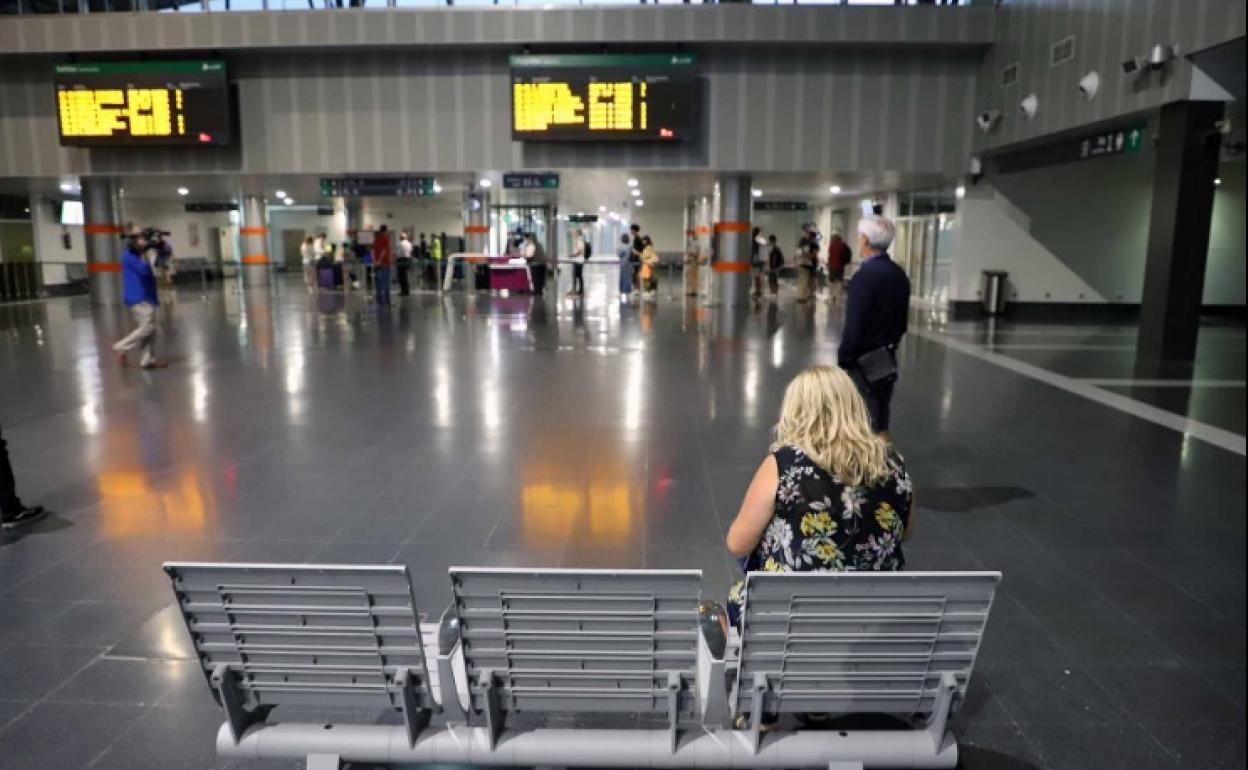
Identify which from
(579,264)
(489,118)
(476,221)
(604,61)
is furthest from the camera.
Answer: (476,221)

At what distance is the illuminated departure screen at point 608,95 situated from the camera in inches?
753

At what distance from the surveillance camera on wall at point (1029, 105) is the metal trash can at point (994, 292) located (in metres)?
4.46

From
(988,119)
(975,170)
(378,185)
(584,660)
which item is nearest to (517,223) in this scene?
(378,185)

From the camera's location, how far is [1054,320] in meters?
19.4

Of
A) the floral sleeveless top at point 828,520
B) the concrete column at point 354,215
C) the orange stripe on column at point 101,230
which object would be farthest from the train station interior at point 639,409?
the concrete column at point 354,215

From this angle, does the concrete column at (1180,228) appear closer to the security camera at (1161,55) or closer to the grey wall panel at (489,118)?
the security camera at (1161,55)

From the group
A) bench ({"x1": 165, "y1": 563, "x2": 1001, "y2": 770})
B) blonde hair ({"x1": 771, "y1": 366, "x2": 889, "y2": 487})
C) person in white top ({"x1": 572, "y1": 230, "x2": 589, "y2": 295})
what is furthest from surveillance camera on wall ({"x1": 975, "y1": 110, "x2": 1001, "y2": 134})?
bench ({"x1": 165, "y1": 563, "x2": 1001, "y2": 770})

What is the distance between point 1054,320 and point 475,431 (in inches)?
630

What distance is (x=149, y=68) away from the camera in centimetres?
2012

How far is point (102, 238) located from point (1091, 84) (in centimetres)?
2316

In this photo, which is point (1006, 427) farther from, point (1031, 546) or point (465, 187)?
point (465, 187)

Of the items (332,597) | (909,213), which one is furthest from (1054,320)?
(332,597)

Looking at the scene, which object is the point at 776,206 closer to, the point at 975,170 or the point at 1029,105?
the point at 975,170

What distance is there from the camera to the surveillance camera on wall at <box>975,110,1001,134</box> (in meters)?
18.0
